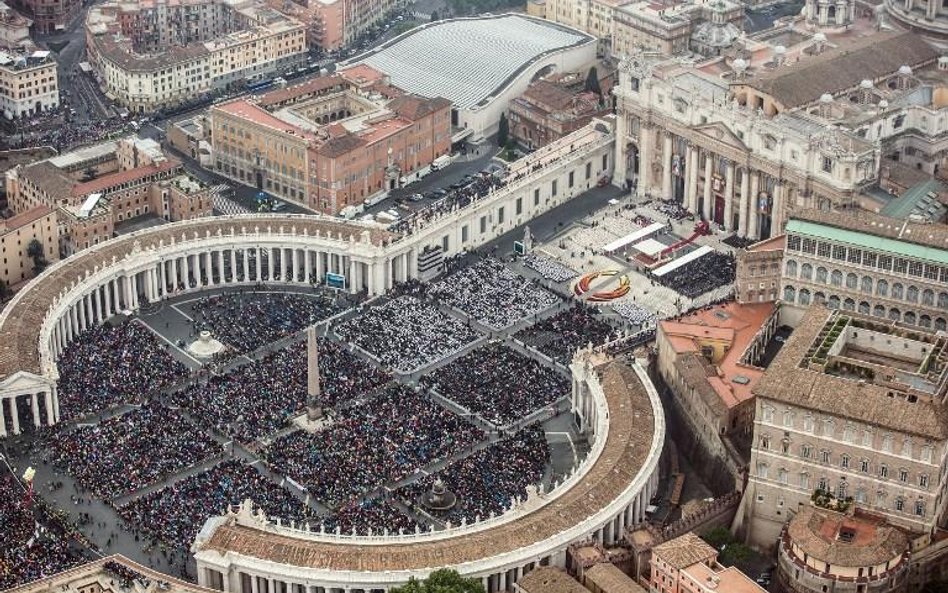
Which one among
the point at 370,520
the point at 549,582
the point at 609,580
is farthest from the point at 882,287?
the point at 370,520

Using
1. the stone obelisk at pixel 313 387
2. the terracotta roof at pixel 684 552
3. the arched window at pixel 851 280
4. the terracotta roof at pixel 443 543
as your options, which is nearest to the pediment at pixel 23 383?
the stone obelisk at pixel 313 387

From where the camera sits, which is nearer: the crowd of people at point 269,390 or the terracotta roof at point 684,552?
the terracotta roof at point 684,552

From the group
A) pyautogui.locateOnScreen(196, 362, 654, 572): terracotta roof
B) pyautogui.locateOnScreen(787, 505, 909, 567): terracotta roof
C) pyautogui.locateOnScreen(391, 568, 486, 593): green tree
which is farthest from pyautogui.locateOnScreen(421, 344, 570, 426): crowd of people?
pyautogui.locateOnScreen(787, 505, 909, 567): terracotta roof

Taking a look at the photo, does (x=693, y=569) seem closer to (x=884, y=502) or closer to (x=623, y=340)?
(x=884, y=502)

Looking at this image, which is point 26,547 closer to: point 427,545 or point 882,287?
point 427,545

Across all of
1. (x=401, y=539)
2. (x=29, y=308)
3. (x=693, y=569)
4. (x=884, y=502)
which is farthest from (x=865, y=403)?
(x=29, y=308)

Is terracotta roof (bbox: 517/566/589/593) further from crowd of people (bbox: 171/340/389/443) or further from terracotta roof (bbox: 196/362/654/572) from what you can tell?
crowd of people (bbox: 171/340/389/443)

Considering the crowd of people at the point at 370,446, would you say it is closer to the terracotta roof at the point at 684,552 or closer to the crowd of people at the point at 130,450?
the crowd of people at the point at 130,450
